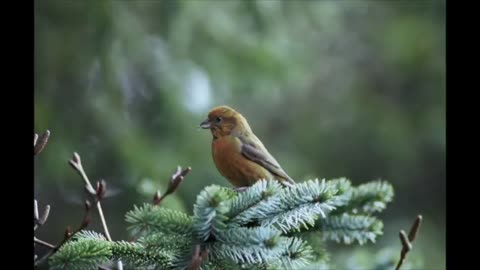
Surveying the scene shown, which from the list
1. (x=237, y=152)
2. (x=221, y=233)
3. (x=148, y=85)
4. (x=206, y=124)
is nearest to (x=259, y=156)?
(x=237, y=152)

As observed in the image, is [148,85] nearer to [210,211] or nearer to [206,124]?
[206,124]

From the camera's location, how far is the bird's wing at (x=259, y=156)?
1.53 m

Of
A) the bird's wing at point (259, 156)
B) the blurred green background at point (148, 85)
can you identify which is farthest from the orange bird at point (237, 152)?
the blurred green background at point (148, 85)

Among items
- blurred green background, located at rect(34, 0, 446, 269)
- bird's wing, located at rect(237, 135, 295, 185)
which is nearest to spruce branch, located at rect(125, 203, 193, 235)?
Result: bird's wing, located at rect(237, 135, 295, 185)

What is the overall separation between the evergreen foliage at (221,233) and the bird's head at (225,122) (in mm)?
156

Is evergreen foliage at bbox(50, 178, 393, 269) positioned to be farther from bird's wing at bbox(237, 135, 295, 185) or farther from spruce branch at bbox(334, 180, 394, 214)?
spruce branch at bbox(334, 180, 394, 214)

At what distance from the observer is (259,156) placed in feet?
5.14

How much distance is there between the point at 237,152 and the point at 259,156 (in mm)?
66

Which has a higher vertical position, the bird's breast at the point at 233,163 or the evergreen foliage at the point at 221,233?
the bird's breast at the point at 233,163

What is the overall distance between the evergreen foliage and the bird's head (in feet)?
0.51

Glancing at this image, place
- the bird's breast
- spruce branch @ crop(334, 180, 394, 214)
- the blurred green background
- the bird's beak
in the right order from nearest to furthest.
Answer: the bird's beak < the bird's breast < spruce branch @ crop(334, 180, 394, 214) < the blurred green background

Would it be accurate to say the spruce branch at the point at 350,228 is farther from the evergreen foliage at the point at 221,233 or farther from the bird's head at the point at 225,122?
the bird's head at the point at 225,122

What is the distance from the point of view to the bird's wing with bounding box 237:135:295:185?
1532 millimetres
